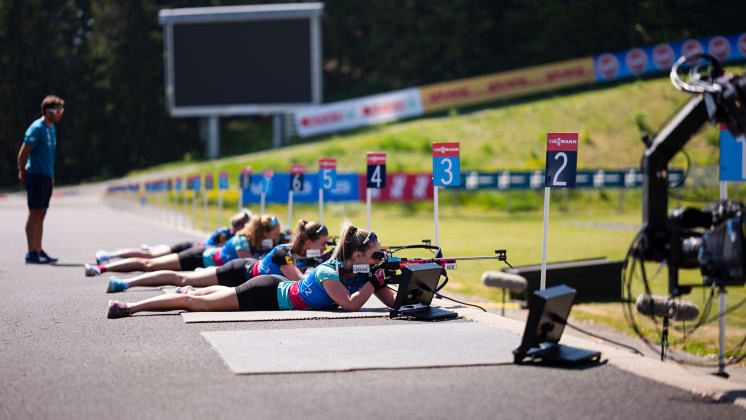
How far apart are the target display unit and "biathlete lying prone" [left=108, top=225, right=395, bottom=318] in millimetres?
54492

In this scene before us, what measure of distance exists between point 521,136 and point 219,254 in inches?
1934

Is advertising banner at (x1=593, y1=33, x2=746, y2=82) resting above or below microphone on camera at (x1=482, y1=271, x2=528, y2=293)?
above

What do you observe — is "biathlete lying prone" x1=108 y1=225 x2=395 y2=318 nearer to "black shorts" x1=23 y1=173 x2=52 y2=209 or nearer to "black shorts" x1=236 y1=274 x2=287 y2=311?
"black shorts" x1=236 y1=274 x2=287 y2=311

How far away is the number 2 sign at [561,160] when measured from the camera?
11.1 meters

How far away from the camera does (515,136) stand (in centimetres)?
6225

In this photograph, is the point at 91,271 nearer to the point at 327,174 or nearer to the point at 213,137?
the point at 327,174

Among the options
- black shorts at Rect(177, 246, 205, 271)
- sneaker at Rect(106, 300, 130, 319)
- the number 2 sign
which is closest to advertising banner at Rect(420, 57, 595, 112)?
black shorts at Rect(177, 246, 205, 271)

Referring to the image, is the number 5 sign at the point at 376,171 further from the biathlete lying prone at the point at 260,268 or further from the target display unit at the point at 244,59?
the target display unit at the point at 244,59

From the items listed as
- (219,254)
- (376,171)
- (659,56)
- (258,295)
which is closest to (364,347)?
(258,295)

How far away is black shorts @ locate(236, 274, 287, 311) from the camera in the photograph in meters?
11.1

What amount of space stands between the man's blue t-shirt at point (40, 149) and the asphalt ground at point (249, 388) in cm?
696

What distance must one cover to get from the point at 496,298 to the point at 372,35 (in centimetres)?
7255

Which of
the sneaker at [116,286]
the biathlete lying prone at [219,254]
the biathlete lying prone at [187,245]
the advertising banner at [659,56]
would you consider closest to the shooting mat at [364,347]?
the biathlete lying prone at [219,254]

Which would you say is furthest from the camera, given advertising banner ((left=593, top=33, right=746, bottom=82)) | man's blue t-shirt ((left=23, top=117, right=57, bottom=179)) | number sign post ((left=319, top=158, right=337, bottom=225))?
advertising banner ((left=593, top=33, right=746, bottom=82))
